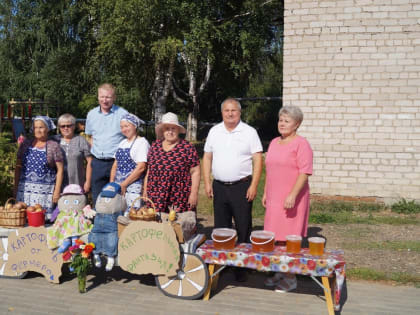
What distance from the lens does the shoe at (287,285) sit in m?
4.75

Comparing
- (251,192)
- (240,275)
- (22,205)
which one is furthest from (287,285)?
(22,205)

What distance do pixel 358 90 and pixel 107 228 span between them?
20.9ft

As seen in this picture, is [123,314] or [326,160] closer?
[123,314]

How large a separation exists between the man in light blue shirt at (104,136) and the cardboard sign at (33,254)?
89cm

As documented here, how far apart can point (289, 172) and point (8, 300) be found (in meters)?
2.81

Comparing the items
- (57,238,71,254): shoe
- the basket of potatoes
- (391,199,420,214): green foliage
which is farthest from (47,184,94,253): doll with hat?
(391,199,420,214): green foliage

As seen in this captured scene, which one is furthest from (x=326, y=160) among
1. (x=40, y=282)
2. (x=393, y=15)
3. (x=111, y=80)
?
(x=111, y=80)

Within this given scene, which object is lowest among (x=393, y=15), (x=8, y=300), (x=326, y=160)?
(x=8, y=300)

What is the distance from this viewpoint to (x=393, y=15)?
9336 mm

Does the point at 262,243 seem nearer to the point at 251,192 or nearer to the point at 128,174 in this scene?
the point at 251,192

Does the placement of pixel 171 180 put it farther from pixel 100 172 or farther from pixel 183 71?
pixel 183 71

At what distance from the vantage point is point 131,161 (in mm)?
5176

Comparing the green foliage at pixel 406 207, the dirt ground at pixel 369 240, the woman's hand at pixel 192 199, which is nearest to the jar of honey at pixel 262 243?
the woman's hand at pixel 192 199

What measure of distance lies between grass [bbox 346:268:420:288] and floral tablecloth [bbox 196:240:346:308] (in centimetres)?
102
